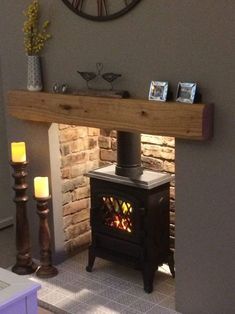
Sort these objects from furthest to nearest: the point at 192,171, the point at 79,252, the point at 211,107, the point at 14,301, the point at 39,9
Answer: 1. the point at 79,252
2. the point at 39,9
3. the point at 192,171
4. the point at 211,107
5. the point at 14,301

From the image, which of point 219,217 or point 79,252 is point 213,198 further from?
point 79,252

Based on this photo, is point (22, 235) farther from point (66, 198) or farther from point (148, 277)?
point (148, 277)

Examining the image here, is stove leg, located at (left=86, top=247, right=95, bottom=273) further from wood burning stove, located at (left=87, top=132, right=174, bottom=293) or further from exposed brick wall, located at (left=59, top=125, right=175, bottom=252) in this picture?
exposed brick wall, located at (left=59, top=125, right=175, bottom=252)

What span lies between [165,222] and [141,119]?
75 centimetres

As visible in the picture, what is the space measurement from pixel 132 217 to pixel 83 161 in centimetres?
67

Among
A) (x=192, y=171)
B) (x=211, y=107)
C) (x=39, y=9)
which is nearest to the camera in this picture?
(x=211, y=107)

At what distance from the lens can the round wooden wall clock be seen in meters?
2.62

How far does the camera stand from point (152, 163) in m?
3.35

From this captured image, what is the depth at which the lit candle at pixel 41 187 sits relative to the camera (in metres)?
3.08

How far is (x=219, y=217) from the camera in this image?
2516 mm

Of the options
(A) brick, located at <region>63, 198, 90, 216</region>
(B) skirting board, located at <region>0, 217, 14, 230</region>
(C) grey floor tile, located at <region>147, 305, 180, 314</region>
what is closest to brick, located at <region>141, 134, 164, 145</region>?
(A) brick, located at <region>63, 198, 90, 216</region>

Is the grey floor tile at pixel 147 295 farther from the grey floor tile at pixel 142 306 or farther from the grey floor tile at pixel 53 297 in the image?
the grey floor tile at pixel 53 297

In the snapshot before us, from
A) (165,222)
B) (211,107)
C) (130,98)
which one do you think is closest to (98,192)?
(165,222)

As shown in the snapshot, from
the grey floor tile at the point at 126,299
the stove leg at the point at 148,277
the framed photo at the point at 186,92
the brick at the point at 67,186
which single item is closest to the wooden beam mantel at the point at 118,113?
the framed photo at the point at 186,92
